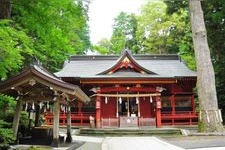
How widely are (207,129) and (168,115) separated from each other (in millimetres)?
6400

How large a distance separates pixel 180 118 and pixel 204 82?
6.31m

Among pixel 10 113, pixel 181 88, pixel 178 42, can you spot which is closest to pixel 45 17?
pixel 10 113

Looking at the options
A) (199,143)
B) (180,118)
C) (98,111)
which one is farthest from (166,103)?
(199,143)

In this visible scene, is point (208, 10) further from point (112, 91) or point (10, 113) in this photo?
point (10, 113)

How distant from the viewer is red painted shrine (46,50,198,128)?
22406 mm

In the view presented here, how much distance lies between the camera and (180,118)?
23.0m

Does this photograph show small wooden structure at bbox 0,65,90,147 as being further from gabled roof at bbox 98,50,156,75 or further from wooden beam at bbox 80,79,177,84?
gabled roof at bbox 98,50,156,75

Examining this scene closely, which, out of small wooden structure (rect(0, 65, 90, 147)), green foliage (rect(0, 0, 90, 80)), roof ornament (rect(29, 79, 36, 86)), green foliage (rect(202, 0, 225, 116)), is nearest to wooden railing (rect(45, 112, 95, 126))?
green foliage (rect(202, 0, 225, 116))

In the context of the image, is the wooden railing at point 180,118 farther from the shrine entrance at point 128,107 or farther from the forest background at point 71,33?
the forest background at point 71,33

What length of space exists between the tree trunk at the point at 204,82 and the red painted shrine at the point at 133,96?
198 inches

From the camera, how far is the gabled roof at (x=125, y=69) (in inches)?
927

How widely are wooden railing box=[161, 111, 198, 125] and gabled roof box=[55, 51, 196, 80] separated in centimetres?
A: 279

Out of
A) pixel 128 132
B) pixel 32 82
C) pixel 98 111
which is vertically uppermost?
pixel 32 82

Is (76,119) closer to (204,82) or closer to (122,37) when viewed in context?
(204,82)
